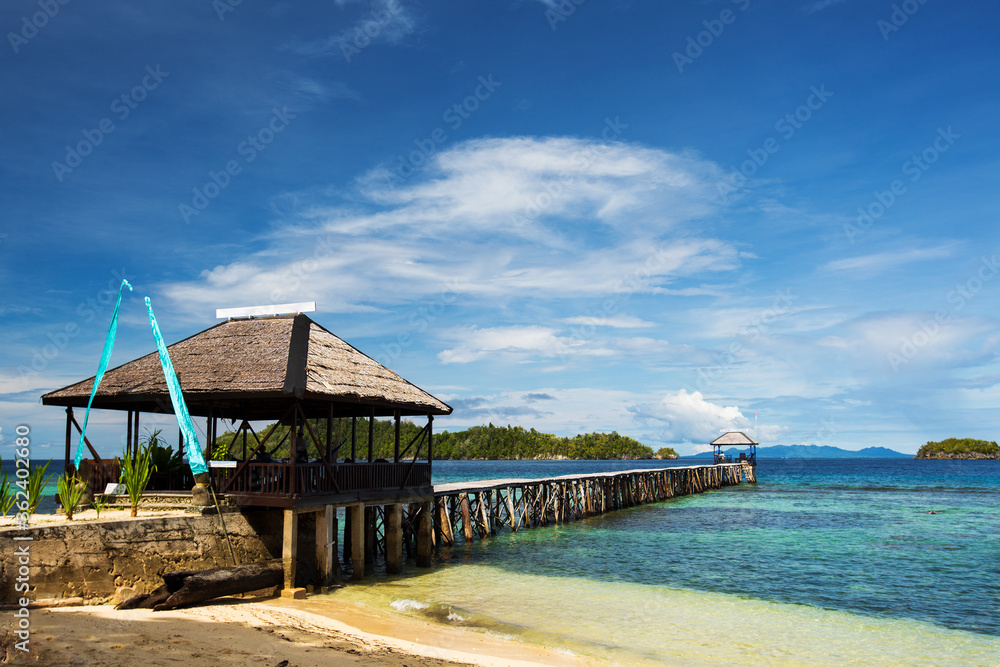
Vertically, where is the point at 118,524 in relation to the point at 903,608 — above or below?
above

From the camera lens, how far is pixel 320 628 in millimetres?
11258

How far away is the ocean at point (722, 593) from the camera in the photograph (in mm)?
12258

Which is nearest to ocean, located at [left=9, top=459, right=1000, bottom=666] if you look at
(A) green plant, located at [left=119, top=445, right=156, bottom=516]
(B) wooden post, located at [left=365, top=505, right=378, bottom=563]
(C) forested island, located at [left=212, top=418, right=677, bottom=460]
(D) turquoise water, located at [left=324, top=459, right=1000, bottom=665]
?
(D) turquoise water, located at [left=324, top=459, right=1000, bottom=665]

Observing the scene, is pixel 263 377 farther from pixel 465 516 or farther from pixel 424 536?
pixel 465 516

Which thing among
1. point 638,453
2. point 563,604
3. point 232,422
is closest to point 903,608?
point 563,604

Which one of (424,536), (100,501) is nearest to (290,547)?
(100,501)

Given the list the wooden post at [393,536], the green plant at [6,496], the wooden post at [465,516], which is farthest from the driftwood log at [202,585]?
the wooden post at [465,516]

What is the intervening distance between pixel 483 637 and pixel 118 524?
6250mm

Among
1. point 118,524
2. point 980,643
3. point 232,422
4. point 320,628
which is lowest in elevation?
point 980,643

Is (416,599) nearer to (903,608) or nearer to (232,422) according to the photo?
(232,422)

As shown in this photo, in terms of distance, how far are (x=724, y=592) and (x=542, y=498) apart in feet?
45.0

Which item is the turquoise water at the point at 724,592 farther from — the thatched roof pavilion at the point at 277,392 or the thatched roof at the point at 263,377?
the thatched roof at the point at 263,377

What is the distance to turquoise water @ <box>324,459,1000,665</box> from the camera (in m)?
12.3

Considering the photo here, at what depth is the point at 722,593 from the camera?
16.4m
